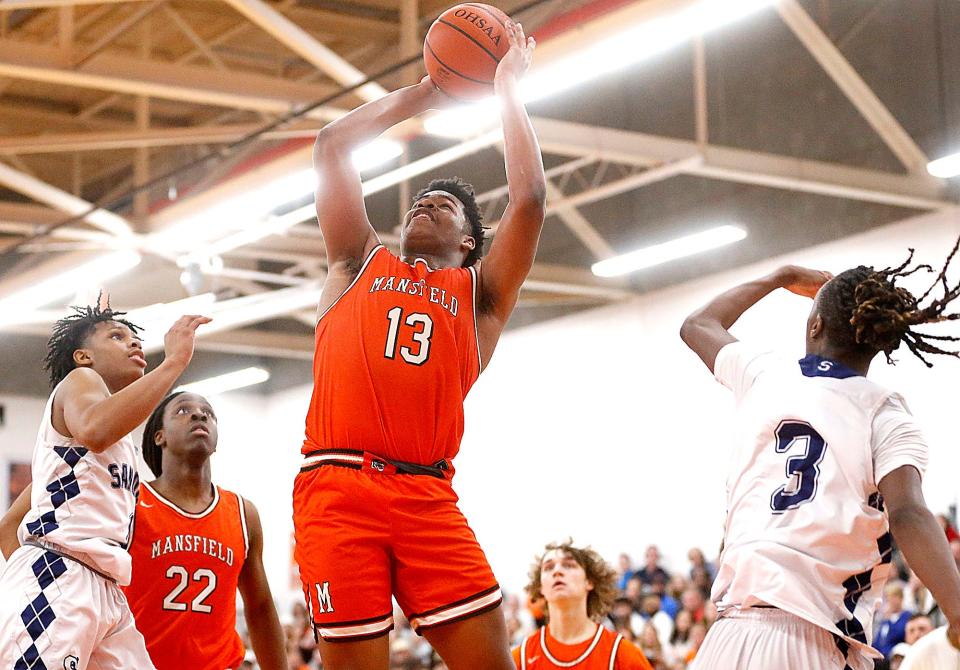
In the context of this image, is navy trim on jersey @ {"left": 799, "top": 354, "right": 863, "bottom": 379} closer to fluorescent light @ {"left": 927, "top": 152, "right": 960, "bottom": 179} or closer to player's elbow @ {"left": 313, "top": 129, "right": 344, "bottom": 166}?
player's elbow @ {"left": 313, "top": 129, "right": 344, "bottom": 166}

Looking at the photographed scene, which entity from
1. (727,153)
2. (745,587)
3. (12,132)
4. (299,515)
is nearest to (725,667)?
(745,587)

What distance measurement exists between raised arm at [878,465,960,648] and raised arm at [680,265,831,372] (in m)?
0.83

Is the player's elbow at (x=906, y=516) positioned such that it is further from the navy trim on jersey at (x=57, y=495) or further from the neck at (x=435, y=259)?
the navy trim on jersey at (x=57, y=495)

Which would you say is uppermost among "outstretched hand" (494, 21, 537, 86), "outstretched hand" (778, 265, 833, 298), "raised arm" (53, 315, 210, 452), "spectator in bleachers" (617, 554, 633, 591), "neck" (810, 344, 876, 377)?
"spectator in bleachers" (617, 554, 633, 591)

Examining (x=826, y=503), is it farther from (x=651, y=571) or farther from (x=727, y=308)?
(x=651, y=571)

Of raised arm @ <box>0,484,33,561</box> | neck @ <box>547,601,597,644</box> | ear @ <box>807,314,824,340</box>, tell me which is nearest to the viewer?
ear @ <box>807,314,824,340</box>

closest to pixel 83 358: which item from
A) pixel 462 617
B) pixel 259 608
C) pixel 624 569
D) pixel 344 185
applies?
pixel 344 185

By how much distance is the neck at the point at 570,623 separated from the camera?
658cm

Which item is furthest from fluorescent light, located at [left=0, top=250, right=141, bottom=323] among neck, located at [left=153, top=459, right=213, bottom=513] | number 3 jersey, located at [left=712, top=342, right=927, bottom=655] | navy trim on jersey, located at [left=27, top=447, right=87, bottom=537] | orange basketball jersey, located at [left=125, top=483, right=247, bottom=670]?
number 3 jersey, located at [left=712, top=342, right=927, bottom=655]

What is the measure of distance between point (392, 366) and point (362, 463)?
1.03 ft

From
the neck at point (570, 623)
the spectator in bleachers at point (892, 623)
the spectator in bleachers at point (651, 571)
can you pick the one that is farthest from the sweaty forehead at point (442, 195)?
the spectator in bleachers at point (651, 571)

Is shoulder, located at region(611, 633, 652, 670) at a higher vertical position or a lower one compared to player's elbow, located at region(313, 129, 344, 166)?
lower

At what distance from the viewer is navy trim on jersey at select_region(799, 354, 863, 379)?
12.0 ft

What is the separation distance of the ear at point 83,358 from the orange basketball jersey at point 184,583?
2.81 feet
